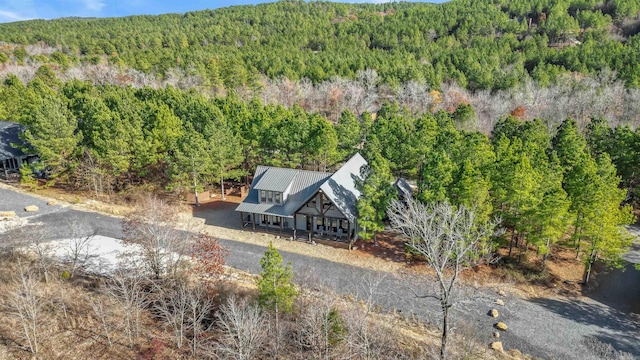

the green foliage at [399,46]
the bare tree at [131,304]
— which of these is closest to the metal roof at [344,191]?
the bare tree at [131,304]

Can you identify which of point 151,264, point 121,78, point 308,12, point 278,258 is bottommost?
point 151,264

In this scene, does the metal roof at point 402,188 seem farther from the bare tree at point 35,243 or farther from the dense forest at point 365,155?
the bare tree at point 35,243

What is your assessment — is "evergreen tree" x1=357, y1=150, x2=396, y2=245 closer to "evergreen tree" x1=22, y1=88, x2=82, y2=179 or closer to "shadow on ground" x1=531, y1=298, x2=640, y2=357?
"shadow on ground" x1=531, y1=298, x2=640, y2=357

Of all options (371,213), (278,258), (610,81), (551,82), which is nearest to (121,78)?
(371,213)

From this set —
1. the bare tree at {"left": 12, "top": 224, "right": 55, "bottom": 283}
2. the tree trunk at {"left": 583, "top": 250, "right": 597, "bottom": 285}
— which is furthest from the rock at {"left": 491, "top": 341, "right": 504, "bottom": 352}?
the bare tree at {"left": 12, "top": 224, "right": 55, "bottom": 283}

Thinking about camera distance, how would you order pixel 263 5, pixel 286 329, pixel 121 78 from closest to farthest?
pixel 286 329 < pixel 121 78 < pixel 263 5

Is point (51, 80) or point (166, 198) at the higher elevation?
point (51, 80)

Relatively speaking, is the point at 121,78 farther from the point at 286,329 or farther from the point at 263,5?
the point at 263,5
